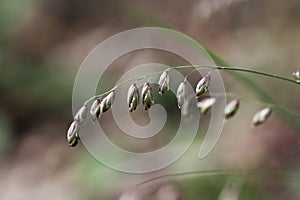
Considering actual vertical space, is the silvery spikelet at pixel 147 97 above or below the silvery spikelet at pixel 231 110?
above

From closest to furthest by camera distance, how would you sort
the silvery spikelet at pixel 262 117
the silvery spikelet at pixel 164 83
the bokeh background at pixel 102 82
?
1. the silvery spikelet at pixel 262 117
2. the silvery spikelet at pixel 164 83
3. the bokeh background at pixel 102 82

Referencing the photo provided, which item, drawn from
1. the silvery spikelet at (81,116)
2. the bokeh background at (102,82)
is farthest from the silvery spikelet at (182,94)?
the bokeh background at (102,82)

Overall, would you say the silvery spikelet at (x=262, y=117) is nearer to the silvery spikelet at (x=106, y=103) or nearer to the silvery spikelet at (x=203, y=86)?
the silvery spikelet at (x=203, y=86)

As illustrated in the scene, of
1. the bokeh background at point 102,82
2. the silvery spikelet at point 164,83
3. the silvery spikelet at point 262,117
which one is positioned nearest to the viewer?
the silvery spikelet at point 262,117

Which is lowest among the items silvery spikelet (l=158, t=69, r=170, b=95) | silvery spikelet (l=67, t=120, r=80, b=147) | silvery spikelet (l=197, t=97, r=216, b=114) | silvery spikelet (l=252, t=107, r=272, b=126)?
silvery spikelet (l=252, t=107, r=272, b=126)

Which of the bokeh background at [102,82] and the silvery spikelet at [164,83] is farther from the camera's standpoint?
the bokeh background at [102,82]

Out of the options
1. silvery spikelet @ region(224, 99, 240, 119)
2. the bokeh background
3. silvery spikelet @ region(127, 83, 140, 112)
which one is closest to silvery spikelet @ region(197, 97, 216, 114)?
silvery spikelet @ region(224, 99, 240, 119)

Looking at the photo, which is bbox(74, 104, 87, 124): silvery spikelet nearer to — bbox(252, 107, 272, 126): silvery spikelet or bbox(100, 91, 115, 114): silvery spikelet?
bbox(100, 91, 115, 114): silvery spikelet

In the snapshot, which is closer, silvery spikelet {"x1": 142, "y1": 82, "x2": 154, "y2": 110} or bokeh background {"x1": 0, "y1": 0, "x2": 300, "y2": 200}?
silvery spikelet {"x1": 142, "y1": 82, "x2": 154, "y2": 110}

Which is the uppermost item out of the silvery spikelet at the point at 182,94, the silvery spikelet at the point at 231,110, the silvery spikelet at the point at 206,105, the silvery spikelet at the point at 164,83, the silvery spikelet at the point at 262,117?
the silvery spikelet at the point at 164,83
